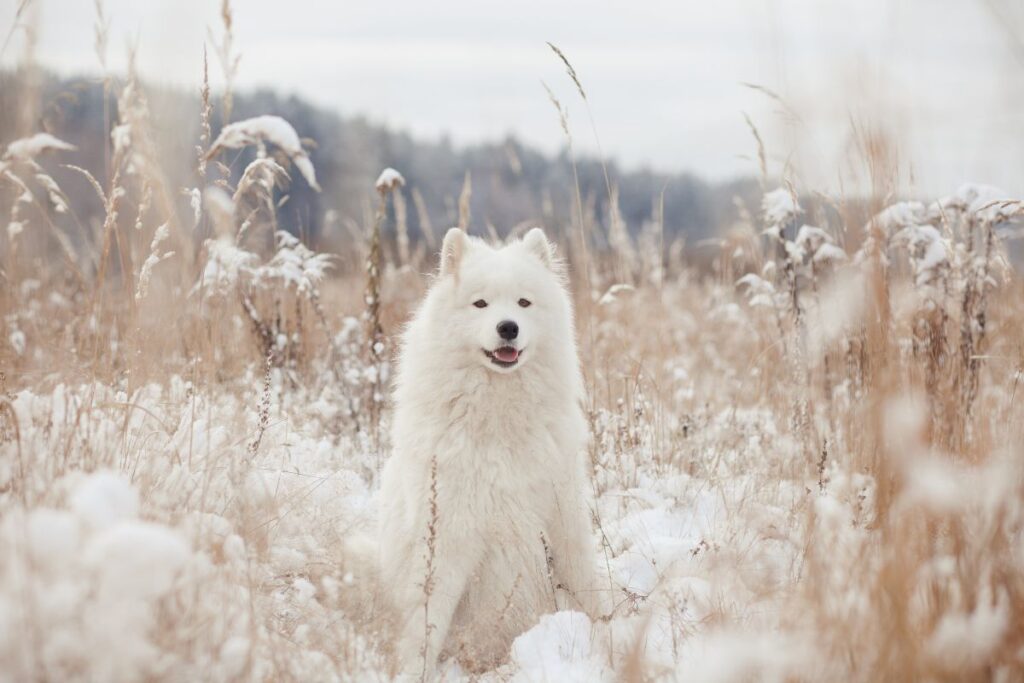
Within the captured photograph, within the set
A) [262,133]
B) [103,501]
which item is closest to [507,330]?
[262,133]

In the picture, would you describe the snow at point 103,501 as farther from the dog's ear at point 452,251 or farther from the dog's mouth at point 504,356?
the dog's ear at point 452,251

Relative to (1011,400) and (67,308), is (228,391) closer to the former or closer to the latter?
(67,308)

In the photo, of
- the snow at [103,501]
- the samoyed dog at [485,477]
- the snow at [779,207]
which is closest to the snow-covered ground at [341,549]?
the snow at [103,501]

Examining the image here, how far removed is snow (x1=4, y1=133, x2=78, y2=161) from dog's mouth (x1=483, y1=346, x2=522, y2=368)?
5.60 feet

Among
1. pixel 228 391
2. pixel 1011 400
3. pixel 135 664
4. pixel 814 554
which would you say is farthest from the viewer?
pixel 228 391

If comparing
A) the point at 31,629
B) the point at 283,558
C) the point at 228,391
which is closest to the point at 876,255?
the point at 31,629

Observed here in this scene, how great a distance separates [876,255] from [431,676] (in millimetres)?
2005

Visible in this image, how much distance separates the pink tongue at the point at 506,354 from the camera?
296 centimetres

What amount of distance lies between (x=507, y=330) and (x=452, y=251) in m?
0.61

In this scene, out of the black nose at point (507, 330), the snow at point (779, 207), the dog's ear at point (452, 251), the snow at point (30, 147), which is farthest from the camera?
the snow at point (779, 207)

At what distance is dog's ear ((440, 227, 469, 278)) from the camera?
3326 millimetres

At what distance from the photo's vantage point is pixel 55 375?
283 cm

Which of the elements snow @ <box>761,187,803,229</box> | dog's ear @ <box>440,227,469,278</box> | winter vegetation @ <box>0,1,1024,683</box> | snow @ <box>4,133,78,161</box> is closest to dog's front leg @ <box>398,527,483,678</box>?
winter vegetation @ <box>0,1,1024,683</box>

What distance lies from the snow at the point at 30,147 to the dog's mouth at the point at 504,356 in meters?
1.71
